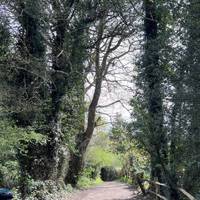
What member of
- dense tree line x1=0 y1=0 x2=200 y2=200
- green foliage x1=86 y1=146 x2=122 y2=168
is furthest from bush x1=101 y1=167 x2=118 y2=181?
dense tree line x1=0 y1=0 x2=200 y2=200

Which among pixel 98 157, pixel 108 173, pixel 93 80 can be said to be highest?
pixel 93 80

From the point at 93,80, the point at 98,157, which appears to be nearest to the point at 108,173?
the point at 98,157

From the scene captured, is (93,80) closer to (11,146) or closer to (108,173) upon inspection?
(11,146)

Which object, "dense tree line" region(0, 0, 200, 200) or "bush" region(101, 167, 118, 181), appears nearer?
"dense tree line" region(0, 0, 200, 200)

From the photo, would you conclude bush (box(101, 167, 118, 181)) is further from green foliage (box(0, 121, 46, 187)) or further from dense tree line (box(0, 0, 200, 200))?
green foliage (box(0, 121, 46, 187))

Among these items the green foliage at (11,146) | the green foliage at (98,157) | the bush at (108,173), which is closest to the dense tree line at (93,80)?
the green foliage at (11,146)

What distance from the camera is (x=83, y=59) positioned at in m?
18.0

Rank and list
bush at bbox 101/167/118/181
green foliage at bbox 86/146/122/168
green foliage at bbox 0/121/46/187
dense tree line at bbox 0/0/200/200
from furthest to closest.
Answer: bush at bbox 101/167/118/181, green foliage at bbox 86/146/122/168, green foliage at bbox 0/121/46/187, dense tree line at bbox 0/0/200/200

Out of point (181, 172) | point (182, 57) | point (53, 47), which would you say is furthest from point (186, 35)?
point (53, 47)

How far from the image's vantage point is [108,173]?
40.6 metres

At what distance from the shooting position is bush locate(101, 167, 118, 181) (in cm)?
4013

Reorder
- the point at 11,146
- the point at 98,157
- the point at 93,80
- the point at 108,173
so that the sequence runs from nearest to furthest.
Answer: the point at 11,146 → the point at 93,80 → the point at 98,157 → the point at 108,173

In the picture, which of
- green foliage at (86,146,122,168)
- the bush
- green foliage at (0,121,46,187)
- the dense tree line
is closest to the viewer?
the dense tree line

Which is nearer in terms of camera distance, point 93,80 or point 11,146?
point 11,146
